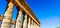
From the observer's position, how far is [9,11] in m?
19.0

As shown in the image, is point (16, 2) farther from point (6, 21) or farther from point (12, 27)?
point (12, 27)

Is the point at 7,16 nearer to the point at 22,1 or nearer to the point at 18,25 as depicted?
the point at 18,25

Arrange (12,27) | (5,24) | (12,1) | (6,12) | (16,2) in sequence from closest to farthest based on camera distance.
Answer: (5,24)
(6,12)
(12,1)
(16,2)
(12,27)

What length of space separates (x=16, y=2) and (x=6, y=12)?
4.39m

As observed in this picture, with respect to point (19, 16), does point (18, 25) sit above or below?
below

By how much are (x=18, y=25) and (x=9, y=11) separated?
17.6 feet

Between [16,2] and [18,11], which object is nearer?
[16,2]

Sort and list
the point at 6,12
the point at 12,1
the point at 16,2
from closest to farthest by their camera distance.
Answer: the point at 6,12 → the point at 12,1 → the point at 16,2

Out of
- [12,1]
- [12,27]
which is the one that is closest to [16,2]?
[12,1]

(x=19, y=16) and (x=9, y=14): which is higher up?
(x=19, y=16)

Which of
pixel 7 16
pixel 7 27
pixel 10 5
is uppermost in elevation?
pixel 10 5

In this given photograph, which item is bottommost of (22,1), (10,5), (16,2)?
(10,5)

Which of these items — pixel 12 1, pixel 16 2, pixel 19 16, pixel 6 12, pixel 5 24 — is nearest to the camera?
pixel 5 24

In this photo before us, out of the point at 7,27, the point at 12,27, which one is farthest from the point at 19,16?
the point at 12,27
